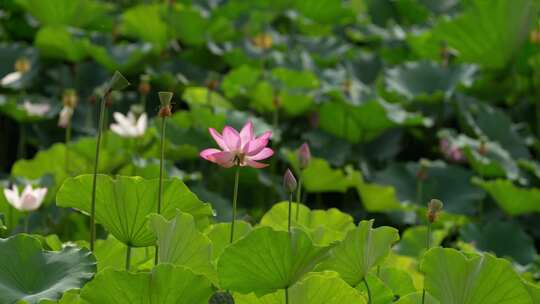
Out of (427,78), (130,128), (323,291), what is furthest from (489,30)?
(323,291)

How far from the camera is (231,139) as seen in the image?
1.18 m

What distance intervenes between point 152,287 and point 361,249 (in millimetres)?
257

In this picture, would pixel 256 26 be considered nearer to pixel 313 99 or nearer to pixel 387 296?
pixel 313 99

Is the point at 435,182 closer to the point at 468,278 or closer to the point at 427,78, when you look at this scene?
the point at 427,78

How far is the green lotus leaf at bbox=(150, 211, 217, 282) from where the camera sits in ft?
3.67

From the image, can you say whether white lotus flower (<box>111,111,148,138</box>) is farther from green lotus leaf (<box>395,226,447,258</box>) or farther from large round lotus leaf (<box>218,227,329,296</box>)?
large round lotus leaf (<box>218,227,329,296</box>)

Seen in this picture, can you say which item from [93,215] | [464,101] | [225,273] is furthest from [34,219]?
[464,101]

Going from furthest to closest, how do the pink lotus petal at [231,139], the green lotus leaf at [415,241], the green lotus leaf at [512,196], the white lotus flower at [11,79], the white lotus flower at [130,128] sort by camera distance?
the white lotus flower at [11,79], the green lotus leaf at [512,196], the white lotus flower at [130,128], the green lotus leaf at [415,241], the pink lotus petal at [231,139]

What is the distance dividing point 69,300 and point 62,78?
6.09 ft

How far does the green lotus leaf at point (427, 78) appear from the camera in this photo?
2.92 metres

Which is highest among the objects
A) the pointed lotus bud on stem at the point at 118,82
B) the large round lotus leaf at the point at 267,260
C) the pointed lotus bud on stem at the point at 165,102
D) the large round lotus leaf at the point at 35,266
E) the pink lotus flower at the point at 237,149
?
the pointed lotus bud on stem at the point at 118,82

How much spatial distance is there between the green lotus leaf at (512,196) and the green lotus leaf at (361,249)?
1232 mm

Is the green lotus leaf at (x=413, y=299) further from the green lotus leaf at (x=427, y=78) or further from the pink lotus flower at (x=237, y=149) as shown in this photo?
the green lotus leaf at (x=427, y=78)

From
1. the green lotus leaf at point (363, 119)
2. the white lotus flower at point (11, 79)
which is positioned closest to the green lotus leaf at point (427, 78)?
the green lotus leaf at point (363, 119)
